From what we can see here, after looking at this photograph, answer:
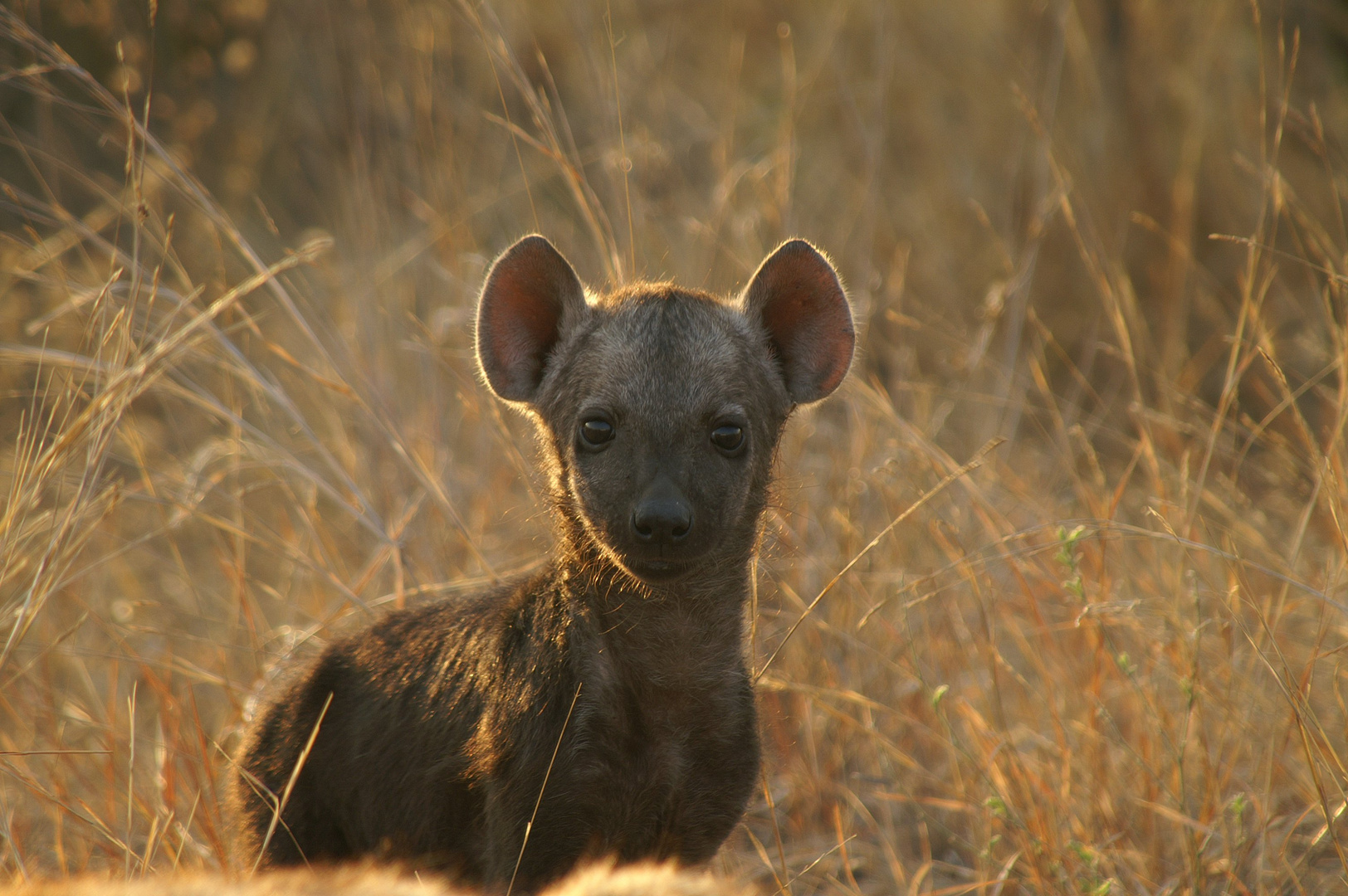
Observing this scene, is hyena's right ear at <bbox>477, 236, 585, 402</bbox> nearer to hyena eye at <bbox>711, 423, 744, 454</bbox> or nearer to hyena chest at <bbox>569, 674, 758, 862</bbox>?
hyena eye at <bbox>711, 423, 744, 454</bbox>

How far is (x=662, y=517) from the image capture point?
2.91 m

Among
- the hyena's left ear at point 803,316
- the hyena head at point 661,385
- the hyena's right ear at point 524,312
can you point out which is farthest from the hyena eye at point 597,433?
the hyena's left ear at point 803,316

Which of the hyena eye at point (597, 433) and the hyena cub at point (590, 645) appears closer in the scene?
the hyena cub at point (590, 645)

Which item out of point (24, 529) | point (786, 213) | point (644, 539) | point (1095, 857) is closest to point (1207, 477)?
point (786, 213)

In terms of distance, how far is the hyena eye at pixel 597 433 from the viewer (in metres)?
3.21

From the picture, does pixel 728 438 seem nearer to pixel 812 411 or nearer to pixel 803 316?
pixel 803 316

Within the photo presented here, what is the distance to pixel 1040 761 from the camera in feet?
13.3

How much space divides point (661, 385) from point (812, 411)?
2456 millimetres

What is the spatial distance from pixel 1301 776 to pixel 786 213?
288cm

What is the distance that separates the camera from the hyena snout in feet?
9.57

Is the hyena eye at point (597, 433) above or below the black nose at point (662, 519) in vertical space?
above

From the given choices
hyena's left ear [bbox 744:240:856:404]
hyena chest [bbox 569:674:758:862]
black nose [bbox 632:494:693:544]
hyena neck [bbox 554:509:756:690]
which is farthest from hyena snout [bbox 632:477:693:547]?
hyena's left ear [bbox 744:240:856:404]

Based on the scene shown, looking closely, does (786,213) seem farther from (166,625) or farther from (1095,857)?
(166,625)

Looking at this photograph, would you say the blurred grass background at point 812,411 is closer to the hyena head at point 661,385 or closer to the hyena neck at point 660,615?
the hyena neck at point 660,615
